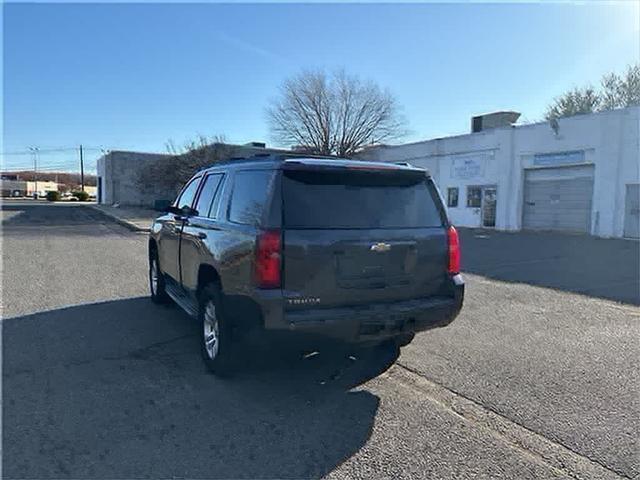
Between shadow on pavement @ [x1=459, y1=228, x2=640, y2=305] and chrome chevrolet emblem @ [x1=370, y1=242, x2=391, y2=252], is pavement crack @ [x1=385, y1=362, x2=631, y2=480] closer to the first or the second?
chrome chevrolet emblem @ [x1=370, y1=242, x2=391, y2=252]

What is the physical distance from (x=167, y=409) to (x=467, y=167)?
23.6 meters

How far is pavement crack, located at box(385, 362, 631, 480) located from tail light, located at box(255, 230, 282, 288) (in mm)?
1714

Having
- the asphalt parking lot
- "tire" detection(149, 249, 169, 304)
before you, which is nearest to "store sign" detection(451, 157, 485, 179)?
the asphalt parking lot

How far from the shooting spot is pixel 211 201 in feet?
16.9

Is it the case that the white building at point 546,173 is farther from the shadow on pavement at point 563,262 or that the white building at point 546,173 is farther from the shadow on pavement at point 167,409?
the shadow on pavement at point 167,409

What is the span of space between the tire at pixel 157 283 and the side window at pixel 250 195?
2.95 m

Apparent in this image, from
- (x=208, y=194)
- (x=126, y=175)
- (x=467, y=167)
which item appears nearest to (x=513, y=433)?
(x=208, y=194)

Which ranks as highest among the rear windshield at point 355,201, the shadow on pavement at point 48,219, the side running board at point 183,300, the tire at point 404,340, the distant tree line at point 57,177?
the distant tree line at point 57,177

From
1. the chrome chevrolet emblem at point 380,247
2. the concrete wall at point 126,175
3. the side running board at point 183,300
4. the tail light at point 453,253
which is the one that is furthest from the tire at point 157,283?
the concrete wall at point 126,175

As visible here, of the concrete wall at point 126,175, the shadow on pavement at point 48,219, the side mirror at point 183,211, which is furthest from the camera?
the concrete wall at point 126,175

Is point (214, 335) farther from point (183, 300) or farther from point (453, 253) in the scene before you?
point (453, 253)

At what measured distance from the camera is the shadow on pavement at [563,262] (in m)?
9.29

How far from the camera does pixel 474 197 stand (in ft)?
81.0

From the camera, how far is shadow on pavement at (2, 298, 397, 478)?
299 cm
